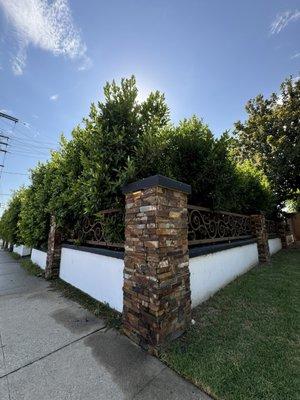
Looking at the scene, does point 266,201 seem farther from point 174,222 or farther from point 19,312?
point 19,312

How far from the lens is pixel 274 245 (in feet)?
35.2

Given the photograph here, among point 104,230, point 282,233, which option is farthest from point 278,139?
point 104,230

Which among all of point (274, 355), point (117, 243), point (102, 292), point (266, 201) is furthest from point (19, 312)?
point (266, 201)

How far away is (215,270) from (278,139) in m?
11.7

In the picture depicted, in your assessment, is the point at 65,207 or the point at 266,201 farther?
the point at 266,201

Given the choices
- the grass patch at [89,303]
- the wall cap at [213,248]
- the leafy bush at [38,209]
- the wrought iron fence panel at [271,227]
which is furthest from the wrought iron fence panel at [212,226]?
the leafy bush at [38,209]

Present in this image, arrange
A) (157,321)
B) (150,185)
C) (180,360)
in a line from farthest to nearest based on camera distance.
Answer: (150,185) → (157,321) → (180,360)

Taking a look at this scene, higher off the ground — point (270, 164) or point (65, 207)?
point (270, 164)

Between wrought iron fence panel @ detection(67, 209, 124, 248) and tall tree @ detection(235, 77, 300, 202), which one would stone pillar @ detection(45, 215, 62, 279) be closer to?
wrought iron fence panel @ detection(67, 209, 124, 248)

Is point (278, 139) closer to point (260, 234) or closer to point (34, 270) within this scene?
point (260, 234)

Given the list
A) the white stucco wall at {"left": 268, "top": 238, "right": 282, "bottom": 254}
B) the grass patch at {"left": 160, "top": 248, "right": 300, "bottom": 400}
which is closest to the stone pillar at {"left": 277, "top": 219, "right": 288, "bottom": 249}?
the white stucco wall at {"left": 268, "top": 238, "right": 282, "bottom": 254}

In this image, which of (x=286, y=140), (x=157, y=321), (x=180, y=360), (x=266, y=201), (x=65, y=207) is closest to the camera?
(x=180, y=360)

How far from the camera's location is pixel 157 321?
2.91 meters

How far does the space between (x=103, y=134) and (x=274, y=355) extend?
431 cm
